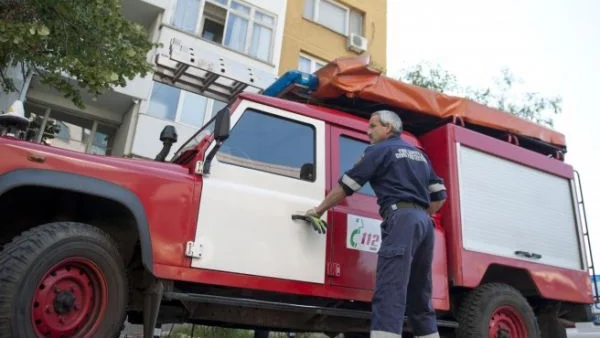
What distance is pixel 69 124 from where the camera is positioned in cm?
1402

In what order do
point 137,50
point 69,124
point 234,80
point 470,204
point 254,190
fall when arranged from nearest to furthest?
point 254,190 < point 470,204 < point 234,80 < point 137,50 < point 69,124

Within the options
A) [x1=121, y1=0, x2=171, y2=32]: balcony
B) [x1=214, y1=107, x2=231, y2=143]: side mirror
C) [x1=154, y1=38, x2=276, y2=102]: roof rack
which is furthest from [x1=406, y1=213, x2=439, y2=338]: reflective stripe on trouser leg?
[x1=121, y1=0, x2=171, y2=32]: balcony

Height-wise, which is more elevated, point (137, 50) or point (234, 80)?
point (137, 50)

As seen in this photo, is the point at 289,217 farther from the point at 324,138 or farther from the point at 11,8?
the point at 11,8

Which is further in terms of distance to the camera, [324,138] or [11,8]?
[11,8]

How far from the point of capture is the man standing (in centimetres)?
339

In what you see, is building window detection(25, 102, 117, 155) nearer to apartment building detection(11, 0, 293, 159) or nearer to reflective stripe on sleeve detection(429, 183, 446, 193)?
apartment building detection(11, 0, 293, 159)

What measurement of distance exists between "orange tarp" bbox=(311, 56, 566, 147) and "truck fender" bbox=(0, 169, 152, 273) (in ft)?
7.61

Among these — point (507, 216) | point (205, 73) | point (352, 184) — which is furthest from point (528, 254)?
point (205, 73)

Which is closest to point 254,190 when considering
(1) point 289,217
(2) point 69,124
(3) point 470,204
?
(1) point 289,217

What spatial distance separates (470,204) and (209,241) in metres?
2.70

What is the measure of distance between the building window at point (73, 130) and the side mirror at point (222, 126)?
10.7 meters

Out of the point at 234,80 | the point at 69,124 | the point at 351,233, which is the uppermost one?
the point at 69,124

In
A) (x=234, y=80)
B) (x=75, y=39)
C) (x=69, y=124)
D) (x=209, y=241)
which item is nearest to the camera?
(x=209, y=241)
